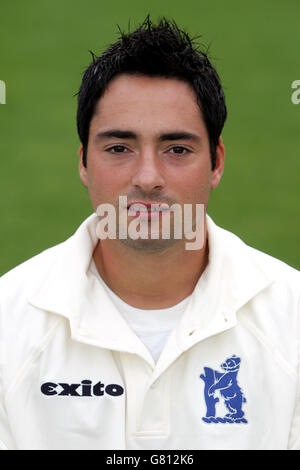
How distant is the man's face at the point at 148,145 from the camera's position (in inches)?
118

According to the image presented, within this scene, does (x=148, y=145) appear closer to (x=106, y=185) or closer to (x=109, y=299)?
(x=106, y=185)

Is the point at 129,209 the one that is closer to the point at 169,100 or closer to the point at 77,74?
Result: the point at 169,100

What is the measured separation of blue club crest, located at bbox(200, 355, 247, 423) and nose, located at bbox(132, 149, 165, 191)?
0.70 meters

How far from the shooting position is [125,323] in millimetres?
3082

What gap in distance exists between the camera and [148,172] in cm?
294

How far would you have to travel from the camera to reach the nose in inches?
115

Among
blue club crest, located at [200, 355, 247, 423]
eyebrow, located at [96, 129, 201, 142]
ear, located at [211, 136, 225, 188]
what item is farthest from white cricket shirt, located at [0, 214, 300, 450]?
eyebrow, located at [96, 129, 201, 142]

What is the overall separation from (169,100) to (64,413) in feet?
3.93

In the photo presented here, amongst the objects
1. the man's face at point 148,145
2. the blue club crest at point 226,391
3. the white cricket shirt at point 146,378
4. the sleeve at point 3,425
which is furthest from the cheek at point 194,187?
the sleeve at point 3,425

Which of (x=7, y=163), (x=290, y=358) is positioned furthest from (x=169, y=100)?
(x=7, y=163)

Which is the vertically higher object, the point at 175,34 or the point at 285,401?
the point at 175,34

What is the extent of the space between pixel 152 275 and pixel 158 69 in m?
0.78

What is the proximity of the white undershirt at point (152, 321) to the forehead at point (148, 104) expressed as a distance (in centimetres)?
65
